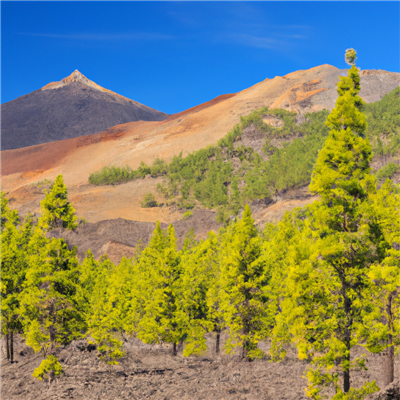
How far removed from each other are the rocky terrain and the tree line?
108cm

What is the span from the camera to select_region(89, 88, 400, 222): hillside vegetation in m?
91.4

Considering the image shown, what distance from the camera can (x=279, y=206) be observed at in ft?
265

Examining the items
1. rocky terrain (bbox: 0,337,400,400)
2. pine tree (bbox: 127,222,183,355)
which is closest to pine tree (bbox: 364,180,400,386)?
rocky terrain (bbox: 0,337,400,400)

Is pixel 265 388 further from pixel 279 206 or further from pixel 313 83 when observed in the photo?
pixel 313 83

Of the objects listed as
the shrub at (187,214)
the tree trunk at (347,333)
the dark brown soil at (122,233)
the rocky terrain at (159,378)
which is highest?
the shrub at (187,214)

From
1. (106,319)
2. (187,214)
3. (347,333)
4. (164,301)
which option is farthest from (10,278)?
(187,214)

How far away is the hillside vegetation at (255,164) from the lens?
300ft

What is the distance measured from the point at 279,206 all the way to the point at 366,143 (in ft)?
211

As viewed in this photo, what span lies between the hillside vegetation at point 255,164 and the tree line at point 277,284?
46407 mm

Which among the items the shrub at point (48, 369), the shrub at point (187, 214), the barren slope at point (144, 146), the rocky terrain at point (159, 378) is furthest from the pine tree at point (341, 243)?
the barren slope at point (144, 146)

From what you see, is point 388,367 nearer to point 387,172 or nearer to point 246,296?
point 246,296

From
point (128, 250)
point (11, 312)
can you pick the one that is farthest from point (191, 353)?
point (128, 250)

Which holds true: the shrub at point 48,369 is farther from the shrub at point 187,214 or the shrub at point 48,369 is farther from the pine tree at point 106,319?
the shrub at point 187,214

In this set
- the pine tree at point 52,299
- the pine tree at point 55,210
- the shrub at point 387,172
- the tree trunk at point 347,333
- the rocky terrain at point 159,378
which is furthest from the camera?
the shrub at point 387,172
